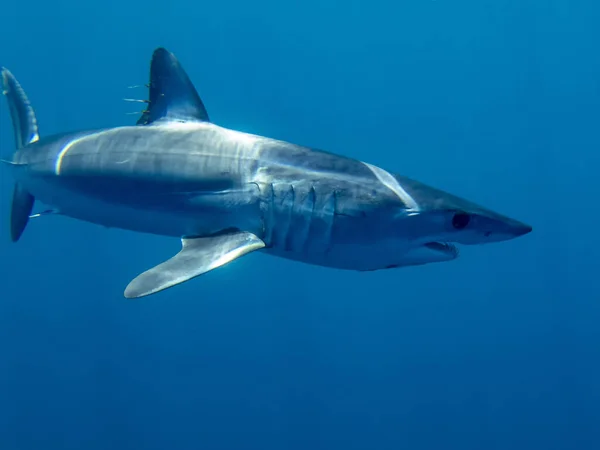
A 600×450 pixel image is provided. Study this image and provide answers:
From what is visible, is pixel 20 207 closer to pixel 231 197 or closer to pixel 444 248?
pixel 231 197

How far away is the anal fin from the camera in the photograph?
6030 millimetres

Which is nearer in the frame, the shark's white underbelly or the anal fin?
the shark's white underbelly

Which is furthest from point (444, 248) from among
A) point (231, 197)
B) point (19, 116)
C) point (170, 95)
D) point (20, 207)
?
point (19, 116)

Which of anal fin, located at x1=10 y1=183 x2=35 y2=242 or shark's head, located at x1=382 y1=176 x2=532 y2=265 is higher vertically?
shark's head, located at x1=382 y1=176 x2=532 y2=265

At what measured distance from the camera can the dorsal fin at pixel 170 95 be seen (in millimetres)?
4734

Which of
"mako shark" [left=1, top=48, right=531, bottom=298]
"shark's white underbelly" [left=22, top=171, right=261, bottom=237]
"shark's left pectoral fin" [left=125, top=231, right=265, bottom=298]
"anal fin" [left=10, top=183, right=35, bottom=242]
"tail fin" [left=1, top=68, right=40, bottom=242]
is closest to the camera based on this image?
"shark's left pectoral fin" [left=125, top=231, right=265, bottom=298]

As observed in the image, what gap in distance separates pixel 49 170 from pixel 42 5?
1071 inches

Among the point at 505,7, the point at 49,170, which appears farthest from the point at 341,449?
the point at 505,7

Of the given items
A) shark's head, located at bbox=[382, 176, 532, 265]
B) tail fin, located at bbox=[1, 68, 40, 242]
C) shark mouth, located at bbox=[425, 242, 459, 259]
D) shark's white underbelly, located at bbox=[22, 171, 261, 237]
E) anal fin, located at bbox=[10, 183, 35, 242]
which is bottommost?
anal fin, located at bbox=[10, 183, 35, 242]

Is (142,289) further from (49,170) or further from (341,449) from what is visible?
(341,449)

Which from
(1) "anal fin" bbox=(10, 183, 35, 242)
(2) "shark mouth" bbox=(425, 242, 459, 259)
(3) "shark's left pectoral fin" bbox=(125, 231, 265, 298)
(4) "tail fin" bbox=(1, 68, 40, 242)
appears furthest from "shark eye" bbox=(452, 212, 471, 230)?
(4) "tail fin" bbox=(1, 68, 40, 242)

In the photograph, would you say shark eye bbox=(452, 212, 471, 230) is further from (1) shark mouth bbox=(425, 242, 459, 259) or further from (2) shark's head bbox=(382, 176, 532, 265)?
(1) shark mouth bbox=(425, 242, 459, 259)

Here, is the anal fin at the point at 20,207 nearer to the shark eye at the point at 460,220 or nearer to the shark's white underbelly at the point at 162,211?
the shark's white underbelly at the point at 162,211

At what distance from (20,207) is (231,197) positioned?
3608 mm
